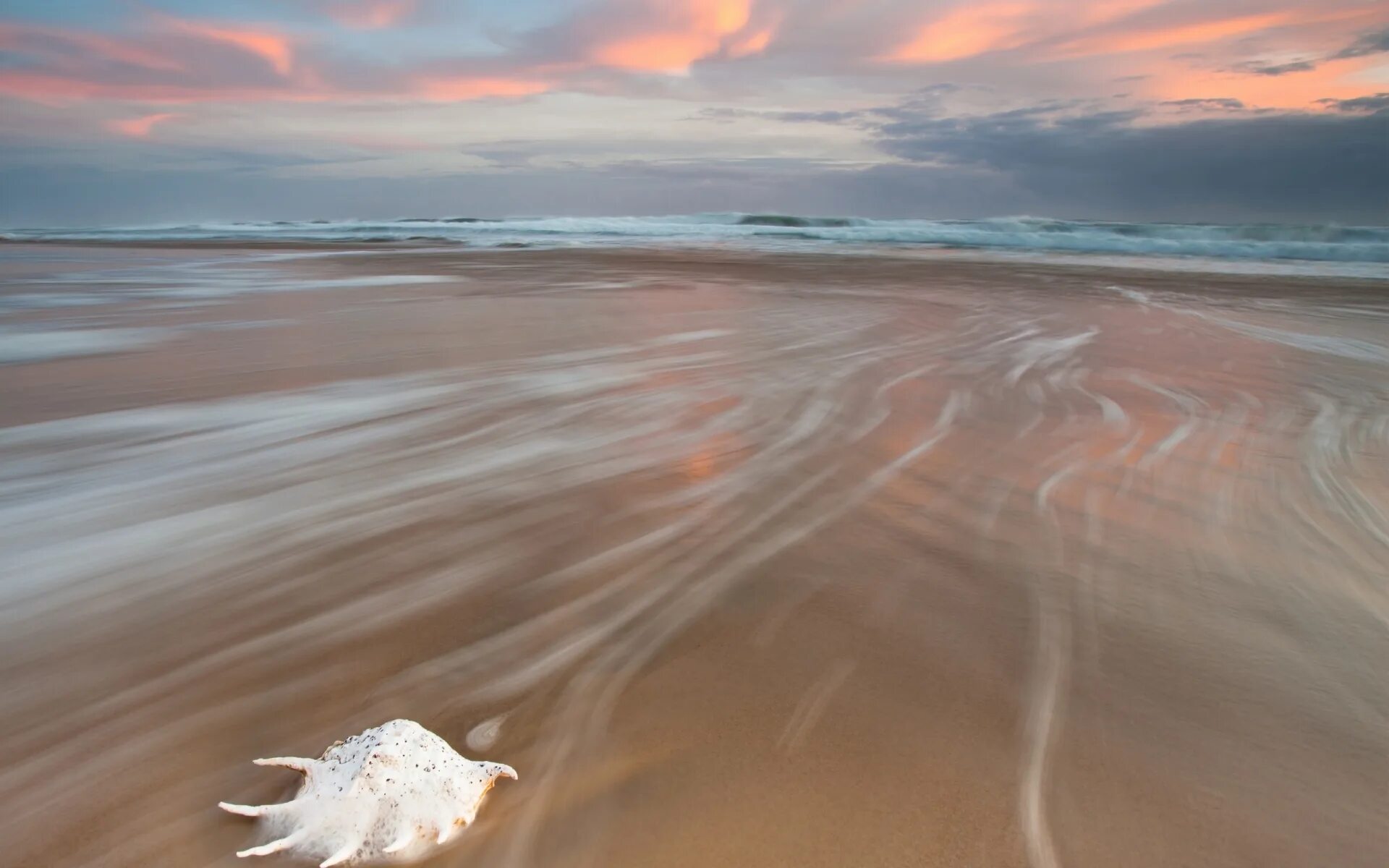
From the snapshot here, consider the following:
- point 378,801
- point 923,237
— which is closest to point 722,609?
point 378,801

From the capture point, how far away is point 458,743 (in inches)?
55.2

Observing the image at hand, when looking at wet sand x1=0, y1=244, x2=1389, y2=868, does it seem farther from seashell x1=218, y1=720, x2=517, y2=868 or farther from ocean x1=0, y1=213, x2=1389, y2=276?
ocean x1=0, y1=213, x2=1389, y2=276

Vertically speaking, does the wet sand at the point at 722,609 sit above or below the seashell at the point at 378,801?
below

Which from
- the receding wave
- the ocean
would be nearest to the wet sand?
the ocean

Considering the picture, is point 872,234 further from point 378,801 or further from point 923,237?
point 378,801

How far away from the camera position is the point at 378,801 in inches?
46.6

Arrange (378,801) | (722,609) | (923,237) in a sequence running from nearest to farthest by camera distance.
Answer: (378,801), (722,609), (923,237)

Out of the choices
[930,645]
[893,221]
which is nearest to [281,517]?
[930,645]

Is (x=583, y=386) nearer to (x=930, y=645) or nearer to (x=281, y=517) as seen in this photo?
(x=281, y=517)

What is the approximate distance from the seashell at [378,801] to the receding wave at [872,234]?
2042 cm

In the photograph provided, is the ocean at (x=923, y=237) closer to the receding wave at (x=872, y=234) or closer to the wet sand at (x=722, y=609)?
the receding wave at (x=872, y=234)

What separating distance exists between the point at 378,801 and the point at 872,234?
27537 mm

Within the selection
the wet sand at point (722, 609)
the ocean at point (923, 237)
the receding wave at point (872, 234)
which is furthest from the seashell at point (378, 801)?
the receding wave at point (872, 234)

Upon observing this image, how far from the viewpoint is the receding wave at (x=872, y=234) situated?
62.1ft
